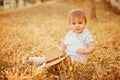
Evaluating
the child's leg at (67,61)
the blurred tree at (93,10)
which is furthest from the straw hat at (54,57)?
the blurred tree at (93,10)

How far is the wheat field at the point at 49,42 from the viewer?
157cm

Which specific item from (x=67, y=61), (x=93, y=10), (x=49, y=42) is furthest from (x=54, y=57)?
(x=93, y=10)

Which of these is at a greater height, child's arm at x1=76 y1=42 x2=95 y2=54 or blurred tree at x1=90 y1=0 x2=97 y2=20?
blurred tree at x1=90 y1=0 x2=97 y2=20

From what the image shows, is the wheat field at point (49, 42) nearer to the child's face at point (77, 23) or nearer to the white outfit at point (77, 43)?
the white outfit at point (77, 43)

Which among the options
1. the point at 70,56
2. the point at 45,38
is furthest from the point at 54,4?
the point at 70,56

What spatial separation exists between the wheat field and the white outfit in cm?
5

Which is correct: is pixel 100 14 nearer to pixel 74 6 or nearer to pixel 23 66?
pixel 74 6

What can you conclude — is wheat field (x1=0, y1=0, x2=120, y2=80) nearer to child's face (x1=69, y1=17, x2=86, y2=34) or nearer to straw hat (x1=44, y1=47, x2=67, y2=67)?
straw hat (x1=44, y1=47, x2=67, y2=67)

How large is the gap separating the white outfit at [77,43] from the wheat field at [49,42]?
5 centimetres

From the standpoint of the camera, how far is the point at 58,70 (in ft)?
5.24

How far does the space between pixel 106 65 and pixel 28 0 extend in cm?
123

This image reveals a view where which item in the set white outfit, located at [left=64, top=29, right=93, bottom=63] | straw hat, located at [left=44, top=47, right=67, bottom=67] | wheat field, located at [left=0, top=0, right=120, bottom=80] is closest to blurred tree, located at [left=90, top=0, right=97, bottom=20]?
wheat field, located at [left=0, top=0, right=120, bottom=80]

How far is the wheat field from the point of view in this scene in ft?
5.14

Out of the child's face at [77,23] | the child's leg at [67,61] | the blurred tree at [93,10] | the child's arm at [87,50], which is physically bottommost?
the child's leg at [67,61]
